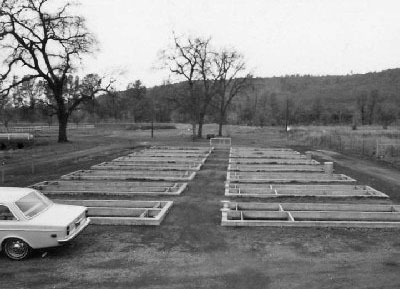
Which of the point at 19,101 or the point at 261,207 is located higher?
the point at 19,101

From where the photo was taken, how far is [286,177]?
808 inches

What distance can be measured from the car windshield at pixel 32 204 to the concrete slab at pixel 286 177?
10.2m

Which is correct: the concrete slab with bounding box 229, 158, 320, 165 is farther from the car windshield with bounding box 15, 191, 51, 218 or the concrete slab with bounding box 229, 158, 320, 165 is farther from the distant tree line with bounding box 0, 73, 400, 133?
the distant tree line with bounding box 0, 73, 400, 133

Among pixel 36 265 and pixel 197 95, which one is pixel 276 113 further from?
pixel 36 265

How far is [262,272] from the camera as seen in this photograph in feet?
27.4

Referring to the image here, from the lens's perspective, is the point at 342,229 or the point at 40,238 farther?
the point at 342,229

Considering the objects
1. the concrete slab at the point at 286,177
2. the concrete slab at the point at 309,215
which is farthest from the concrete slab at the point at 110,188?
the concrete slab at the point at 309,215

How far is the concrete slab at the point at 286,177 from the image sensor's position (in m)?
19.2

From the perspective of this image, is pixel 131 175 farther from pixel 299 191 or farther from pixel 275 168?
pixel 299 191

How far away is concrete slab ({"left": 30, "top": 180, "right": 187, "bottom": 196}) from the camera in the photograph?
53.2ft

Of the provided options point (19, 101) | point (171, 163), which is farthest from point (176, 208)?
point (19, 101)

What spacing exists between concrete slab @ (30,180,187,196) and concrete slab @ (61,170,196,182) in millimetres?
1009

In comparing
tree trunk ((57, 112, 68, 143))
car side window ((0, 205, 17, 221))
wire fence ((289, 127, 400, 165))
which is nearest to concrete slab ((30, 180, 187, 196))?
car side window ((0, 205, 17, 221))

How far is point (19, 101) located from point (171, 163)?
101 feet
